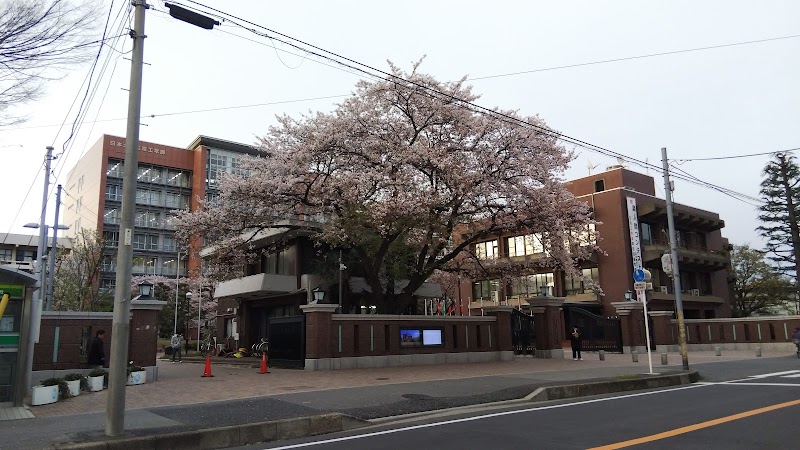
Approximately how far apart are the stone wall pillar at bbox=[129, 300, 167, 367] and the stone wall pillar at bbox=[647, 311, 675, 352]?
89.0ft

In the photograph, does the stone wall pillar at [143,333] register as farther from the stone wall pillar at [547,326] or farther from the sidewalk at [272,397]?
the stone wall pillar at [547,326]

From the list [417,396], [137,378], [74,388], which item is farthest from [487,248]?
[74,388]

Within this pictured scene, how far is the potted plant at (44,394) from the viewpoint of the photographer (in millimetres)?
12891

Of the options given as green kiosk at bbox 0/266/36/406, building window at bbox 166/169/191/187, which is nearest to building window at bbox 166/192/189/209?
building window at bbox 166/169/191/187

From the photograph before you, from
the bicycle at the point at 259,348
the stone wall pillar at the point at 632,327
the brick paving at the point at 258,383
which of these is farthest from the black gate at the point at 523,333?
the bicycle at the point at 259,348

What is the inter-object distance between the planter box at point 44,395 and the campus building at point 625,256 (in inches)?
1274

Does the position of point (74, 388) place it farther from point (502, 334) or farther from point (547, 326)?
point (547, 326)

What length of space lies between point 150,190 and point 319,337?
7174 centimetres

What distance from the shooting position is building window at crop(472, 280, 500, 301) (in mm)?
53062

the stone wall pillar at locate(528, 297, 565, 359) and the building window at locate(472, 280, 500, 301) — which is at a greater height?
the building window at locate(472, 280, 500, 301)

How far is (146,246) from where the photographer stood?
8100 cm

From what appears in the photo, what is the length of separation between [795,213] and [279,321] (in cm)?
4829

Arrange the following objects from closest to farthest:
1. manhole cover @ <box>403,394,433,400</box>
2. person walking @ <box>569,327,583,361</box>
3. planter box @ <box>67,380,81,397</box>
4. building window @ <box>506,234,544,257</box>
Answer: manhole cover @ <box>403,394,433,400</box> < planter box @ <box>67,380,81,397</box> < person walking @ <box>569,327,583,361</box> < building window @ <box>506,234,544,257</box>

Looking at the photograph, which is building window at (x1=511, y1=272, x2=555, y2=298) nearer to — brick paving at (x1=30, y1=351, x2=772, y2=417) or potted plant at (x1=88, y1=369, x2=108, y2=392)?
brick paving at (x1=30, y1=351, x2=772, y2=417)
